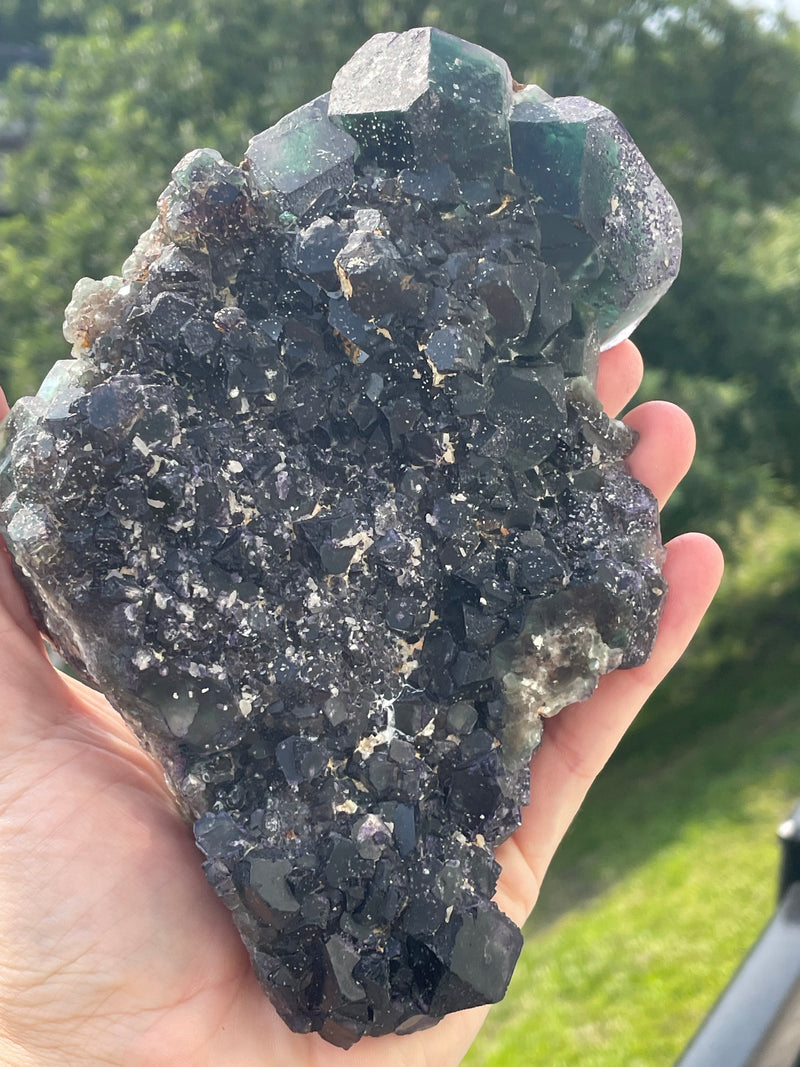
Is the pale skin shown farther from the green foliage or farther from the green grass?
the green foliage

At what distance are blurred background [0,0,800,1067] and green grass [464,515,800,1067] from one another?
0.02 meters

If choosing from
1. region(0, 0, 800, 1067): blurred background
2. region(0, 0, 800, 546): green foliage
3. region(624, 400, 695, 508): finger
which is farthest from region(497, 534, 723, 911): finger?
region(0, 0, 800, 546): green foliage

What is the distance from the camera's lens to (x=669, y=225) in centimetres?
201

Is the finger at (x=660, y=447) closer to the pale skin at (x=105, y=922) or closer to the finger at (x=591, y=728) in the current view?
the finger at (x=591, y=728)

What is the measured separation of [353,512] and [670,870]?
3655 millimetres

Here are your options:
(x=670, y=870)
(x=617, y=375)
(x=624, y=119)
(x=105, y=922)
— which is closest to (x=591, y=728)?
(x=617, y=375)

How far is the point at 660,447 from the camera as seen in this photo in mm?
2205

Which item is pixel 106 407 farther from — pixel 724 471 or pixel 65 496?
pixel 724 471

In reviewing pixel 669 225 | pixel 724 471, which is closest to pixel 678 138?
pixel 724 471

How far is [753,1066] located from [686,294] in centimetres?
422

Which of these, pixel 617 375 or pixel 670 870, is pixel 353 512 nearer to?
pixel 617 375

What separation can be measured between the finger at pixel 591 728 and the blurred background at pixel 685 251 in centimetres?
243

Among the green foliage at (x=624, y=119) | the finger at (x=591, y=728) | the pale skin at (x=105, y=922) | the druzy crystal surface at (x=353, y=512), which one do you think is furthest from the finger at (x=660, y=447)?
the green foliage at (x=624, y=119)

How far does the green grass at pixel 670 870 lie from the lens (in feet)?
12.8
